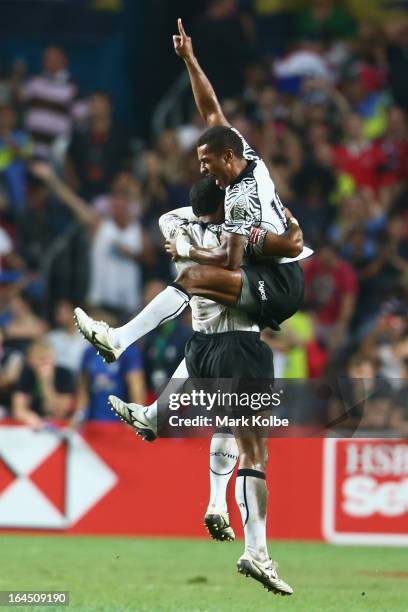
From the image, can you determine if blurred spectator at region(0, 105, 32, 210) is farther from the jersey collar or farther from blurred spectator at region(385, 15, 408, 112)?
the jersey collar

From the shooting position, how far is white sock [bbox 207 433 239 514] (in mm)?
9023

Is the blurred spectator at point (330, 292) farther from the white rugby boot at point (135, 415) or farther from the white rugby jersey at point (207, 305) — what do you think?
the white rugby boot at point (135, 415)

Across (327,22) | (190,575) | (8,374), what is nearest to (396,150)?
(327,22)

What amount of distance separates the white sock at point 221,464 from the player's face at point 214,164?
1.61m

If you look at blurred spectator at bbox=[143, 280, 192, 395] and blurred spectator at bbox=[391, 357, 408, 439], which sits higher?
blurred spectator at bbox=[143, 280, 192, 395]

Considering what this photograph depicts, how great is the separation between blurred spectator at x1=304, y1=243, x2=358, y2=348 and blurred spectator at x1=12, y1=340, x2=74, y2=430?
9.36ft

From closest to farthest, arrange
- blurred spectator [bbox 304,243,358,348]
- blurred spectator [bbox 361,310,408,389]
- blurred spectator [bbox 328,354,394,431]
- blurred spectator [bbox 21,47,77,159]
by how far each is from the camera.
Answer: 1. blurred spectator [bbox 328,354,394,431]
2. blurred spectator [bbox 361,310,408,389]
3. blurred spectator [bbox 304,243,358,348]
4. blurred spectator [bbox 21,47,77,159]

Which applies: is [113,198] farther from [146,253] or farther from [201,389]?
[201,389]

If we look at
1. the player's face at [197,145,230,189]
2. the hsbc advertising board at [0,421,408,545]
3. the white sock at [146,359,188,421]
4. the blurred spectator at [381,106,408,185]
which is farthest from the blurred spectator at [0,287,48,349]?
the player's face at [197,145,230,189]

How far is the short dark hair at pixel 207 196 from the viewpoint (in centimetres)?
895

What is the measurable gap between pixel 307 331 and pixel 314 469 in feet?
7.85

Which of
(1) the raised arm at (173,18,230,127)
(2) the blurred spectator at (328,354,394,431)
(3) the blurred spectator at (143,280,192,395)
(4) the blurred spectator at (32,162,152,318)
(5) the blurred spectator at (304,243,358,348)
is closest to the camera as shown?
(1) the raised arm at (173,18,230,127)

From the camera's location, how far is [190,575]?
1125 cm

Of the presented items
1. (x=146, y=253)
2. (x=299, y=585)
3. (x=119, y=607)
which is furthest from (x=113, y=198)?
(x=119, y=607)
